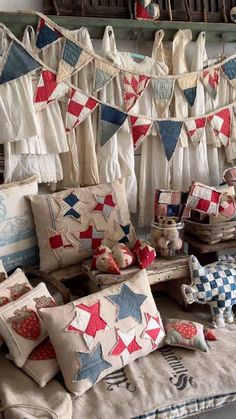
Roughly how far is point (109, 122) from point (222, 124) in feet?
2.33

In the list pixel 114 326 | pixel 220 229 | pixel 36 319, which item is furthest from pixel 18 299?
pixel 220 229

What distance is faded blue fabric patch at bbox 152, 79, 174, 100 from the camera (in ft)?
7.52

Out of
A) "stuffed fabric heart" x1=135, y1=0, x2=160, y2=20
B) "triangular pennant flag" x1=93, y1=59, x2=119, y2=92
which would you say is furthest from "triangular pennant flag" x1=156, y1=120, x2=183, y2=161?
"stuffed fabric heart" x1=135, y1=0, x2=160, y2=20

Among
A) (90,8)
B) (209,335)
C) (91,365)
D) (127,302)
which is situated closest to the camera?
(91,365)

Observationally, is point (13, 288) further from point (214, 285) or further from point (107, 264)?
point (214, 285)

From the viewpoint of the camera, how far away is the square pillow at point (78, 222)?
2.03m

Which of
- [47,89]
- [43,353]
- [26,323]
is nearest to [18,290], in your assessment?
[26,323]

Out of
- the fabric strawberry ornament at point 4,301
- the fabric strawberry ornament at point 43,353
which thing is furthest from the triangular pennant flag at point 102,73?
the fabric strawberry ornament at point 43,353

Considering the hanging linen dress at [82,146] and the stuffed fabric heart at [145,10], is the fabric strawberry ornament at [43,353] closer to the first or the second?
the hanging linen dress at [82,146]

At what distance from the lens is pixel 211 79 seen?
243cm

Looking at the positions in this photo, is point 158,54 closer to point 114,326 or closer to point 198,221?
point 198,221

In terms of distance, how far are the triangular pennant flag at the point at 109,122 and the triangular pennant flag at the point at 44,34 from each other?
0.41 meters

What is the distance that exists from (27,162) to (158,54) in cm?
90

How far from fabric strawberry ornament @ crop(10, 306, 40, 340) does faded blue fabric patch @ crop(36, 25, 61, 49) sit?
1194mm
